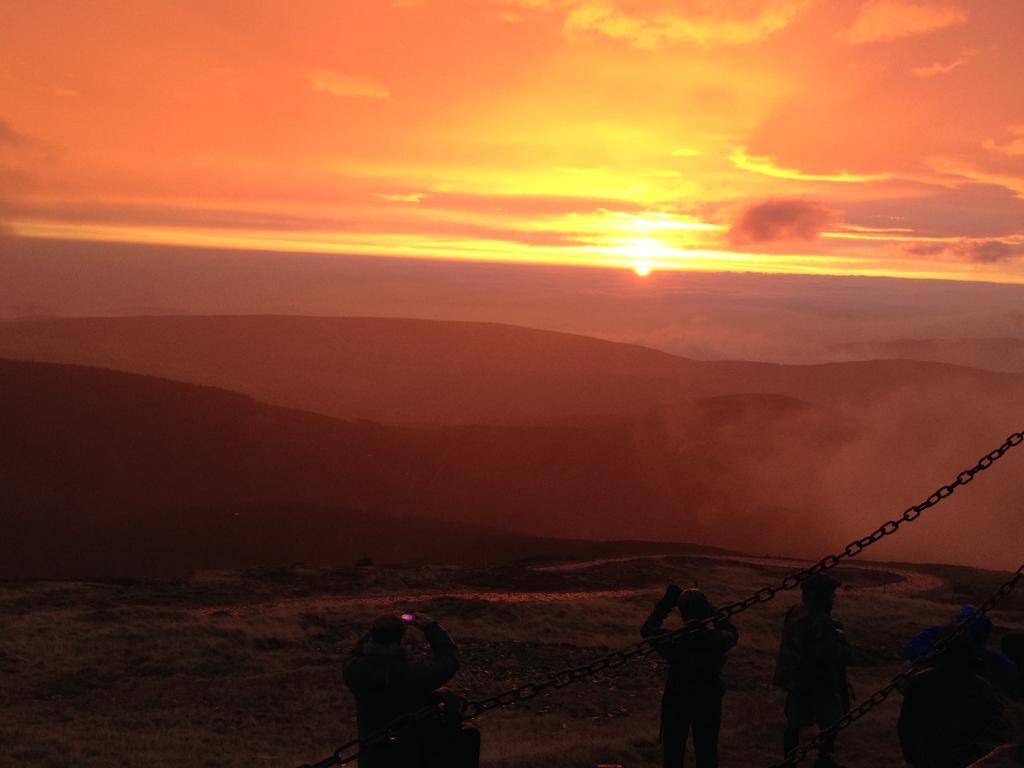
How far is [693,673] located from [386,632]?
298cm

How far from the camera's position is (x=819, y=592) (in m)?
7.93

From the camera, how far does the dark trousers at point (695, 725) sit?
23.1ft

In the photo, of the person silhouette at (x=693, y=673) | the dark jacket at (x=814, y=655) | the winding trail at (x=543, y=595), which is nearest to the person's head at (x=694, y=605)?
the person silhouette at (x=693, y=673)

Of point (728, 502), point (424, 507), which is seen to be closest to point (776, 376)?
point (728, 502)

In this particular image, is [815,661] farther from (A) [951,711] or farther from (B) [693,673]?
(A) [951,711]

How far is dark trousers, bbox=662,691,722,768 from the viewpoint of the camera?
703 centimetres

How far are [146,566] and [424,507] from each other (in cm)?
997

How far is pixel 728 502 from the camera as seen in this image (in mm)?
34250

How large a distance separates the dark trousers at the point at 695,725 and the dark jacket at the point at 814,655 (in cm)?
127

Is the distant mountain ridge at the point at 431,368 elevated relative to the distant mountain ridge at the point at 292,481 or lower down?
elevated

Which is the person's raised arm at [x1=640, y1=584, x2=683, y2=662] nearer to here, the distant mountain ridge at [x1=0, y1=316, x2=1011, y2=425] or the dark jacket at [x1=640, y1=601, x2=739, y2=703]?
the dark jacket at [x1=640, y1=601, x2=739, y2=703]

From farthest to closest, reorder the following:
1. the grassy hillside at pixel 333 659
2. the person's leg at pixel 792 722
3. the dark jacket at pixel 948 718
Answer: the grassy hillside at pixel 333 659 < the person's leg at pixel 792 722 < the dark jacket at pixel 948 718

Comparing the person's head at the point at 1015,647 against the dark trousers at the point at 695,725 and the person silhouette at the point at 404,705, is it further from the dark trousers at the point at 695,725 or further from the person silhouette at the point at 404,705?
the person silhouette at the point at 404,705

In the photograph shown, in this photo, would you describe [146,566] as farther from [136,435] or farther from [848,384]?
[848,384]
